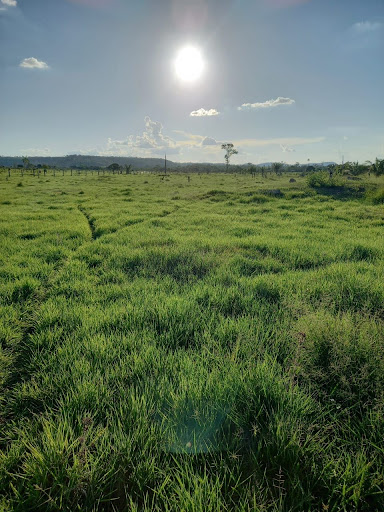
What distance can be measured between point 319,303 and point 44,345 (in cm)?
386

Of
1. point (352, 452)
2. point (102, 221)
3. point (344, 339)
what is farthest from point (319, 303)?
point (102, 221)

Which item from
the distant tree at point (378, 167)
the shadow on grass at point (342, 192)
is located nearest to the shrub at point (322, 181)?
the shadow on grass at point (342, 192)

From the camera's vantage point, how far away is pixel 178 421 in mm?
2102

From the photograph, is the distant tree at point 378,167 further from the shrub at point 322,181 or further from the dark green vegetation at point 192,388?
the dark green vegetation at point 192,388

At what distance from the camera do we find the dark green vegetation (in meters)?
1.73

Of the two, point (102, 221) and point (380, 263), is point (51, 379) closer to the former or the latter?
point (380, 263)

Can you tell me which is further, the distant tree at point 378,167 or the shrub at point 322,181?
→ the distant tree at point 378,167

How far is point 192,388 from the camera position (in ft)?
7.90

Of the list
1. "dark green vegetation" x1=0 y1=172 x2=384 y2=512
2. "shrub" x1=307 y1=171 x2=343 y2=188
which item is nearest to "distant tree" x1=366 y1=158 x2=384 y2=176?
"shrub" x1=307 y1=171 x2=343 y2=188

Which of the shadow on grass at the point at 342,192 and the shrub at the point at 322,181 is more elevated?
the shrub at the point at 322,181

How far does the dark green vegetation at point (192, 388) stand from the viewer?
173 centimetres

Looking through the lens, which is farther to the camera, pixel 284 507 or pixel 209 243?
pixel 209 243

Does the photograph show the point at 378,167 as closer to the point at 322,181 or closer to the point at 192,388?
the point at 322,181

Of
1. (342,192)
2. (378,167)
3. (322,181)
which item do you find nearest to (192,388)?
(342,192)
